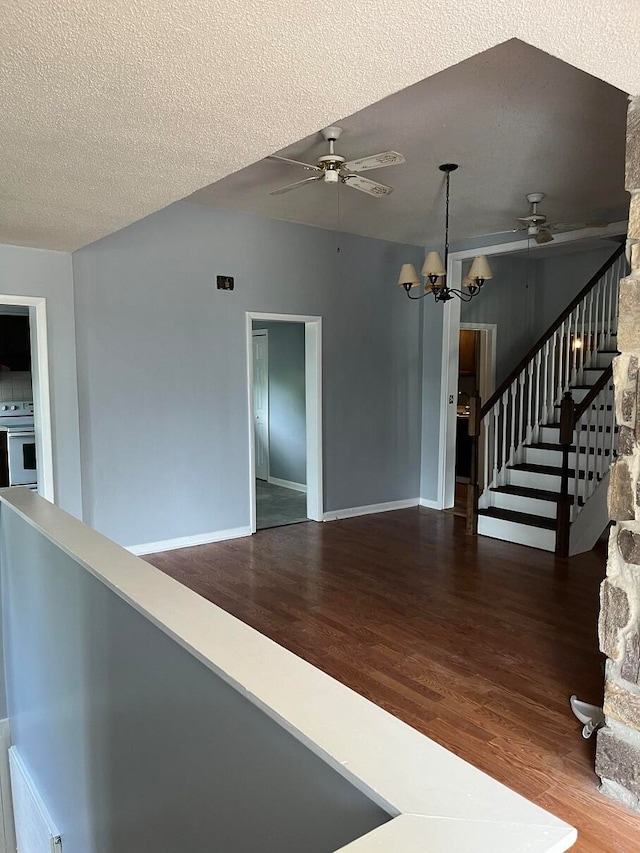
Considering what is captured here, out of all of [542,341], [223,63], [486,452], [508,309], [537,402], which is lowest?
[486,452]

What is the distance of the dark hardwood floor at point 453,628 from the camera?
2320mm

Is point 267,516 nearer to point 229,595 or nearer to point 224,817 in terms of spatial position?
point 229,595

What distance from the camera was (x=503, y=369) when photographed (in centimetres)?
791

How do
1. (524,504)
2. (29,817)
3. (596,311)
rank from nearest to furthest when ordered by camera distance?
(29,817), (524,504), (596,311)

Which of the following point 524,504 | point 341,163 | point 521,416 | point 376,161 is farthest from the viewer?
point 521,416

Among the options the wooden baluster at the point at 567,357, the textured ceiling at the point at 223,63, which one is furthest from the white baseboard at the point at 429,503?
the textured ceiling at the point at 223,63

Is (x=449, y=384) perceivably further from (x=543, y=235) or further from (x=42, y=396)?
(x=42, y=396)

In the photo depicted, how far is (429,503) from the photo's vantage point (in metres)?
6.76

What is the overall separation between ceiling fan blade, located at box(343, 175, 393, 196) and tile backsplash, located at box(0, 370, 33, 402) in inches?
190

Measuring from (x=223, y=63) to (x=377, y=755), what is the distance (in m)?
1.69

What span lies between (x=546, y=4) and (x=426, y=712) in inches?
99.4

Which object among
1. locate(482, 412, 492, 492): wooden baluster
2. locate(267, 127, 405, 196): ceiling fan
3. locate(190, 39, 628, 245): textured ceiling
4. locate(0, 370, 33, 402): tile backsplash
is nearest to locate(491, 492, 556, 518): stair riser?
locate(482, 412, 492, 492): wooden baluster

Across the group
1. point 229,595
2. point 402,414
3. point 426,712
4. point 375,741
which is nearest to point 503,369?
point 402,414

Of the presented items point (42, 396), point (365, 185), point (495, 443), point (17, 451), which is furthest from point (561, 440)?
point (17, 451)
